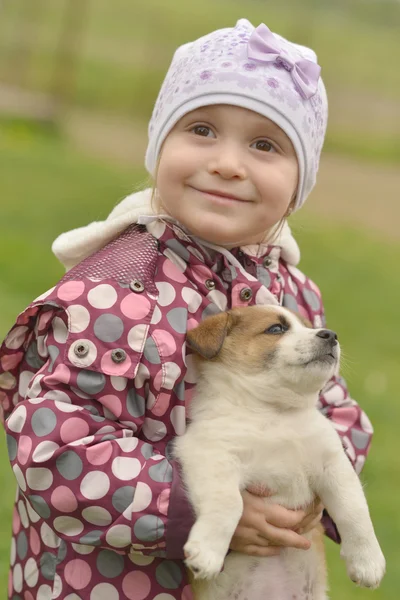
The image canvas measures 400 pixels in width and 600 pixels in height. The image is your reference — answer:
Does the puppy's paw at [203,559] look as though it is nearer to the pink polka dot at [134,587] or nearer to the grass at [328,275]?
the pink polka dot at [134,587]

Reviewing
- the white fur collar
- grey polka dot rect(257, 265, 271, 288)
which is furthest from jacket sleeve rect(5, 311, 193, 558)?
grey polka dot rect(257, 265, 271, 288)

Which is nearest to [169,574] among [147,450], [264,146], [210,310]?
[147,450]

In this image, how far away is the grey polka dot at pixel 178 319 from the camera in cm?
211

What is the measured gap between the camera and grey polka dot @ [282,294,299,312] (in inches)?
97.6

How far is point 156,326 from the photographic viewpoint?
207 centimetres

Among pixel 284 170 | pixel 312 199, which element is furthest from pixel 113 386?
pixel 312 199

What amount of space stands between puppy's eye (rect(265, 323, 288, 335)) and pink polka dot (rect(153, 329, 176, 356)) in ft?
0.94

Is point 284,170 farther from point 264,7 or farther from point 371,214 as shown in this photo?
point 264,7

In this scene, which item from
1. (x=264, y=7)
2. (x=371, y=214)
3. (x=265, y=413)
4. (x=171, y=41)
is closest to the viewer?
(x=265, y=413)

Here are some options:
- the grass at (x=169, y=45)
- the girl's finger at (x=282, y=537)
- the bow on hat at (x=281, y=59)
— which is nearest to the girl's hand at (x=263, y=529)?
the girl's finger at (x=282, y=537)

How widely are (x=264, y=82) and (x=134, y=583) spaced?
124 centimetres

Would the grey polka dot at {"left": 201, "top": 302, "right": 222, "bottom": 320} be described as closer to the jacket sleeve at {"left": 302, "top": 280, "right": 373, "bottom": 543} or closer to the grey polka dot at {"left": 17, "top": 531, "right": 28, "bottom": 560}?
the jacket sleeve at {"left": 302, "top": 280, "right": 373, "bottom": 543}

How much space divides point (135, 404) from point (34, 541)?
49 centimetres

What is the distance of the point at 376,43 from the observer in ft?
72.1
